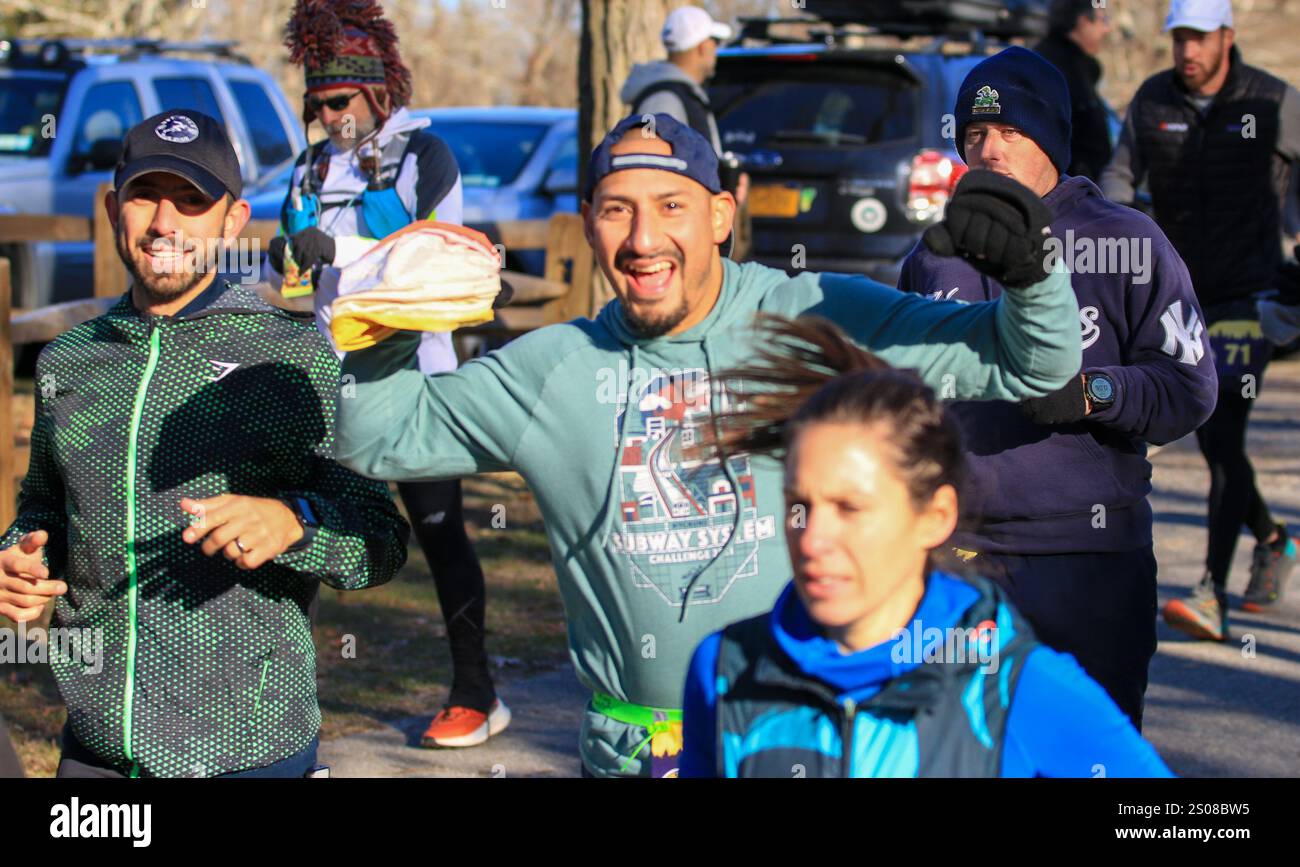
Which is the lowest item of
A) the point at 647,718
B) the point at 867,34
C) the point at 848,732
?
the point at 647,718

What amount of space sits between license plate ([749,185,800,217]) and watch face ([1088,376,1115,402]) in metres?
7.49

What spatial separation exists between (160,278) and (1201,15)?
4780mm

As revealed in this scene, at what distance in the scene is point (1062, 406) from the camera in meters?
3.51

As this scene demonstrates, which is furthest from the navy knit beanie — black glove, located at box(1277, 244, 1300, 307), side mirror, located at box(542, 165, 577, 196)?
side mirror, located at box(542, 165, 577, 196)

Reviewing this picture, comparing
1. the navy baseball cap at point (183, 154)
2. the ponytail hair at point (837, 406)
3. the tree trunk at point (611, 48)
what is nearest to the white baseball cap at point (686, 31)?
the tree trunk at point (611, 48)

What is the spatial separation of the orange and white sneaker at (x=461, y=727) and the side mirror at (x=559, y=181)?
675cm

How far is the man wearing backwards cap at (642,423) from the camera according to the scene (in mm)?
3008

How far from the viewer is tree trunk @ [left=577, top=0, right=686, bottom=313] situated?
9.19 metres

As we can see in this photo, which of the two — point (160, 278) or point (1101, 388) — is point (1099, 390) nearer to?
point (1101, 388)

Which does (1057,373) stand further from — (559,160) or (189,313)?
(559,160)

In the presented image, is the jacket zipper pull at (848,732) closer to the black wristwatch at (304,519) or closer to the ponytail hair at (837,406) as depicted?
the ponytail hair at (837,406)

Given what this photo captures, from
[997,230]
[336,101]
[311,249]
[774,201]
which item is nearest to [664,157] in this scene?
[997,230]

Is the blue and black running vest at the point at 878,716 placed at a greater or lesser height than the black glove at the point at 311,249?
lesser

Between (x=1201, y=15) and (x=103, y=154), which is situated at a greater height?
(x=1201, y=15)
